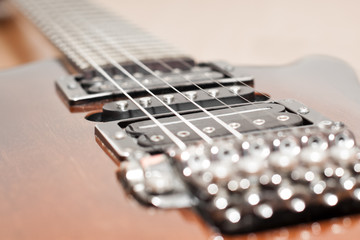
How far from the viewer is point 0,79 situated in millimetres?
860

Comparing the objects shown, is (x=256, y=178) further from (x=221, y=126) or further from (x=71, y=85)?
(x=71, y=85)

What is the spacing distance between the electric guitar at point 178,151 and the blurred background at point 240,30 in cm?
57

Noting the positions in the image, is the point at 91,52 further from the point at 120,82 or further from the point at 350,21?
the point at 350,21

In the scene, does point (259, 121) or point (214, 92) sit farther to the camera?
point (214, 92)

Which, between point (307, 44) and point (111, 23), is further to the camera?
point (307, 44)

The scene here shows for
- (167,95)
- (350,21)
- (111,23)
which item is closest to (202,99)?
(167,95)

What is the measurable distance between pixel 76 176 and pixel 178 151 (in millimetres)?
106

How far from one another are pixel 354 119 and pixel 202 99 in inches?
7.1

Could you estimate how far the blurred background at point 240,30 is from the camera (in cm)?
144

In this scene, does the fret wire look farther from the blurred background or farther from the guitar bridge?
the blurred background

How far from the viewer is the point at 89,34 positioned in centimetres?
108

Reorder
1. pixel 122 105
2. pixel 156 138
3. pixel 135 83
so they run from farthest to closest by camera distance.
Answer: pixel 135 83, pixel 122 105, pixel 156 138

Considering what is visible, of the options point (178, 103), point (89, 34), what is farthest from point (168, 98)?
point (89, 34)

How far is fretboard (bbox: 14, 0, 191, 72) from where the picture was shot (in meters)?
0.92
